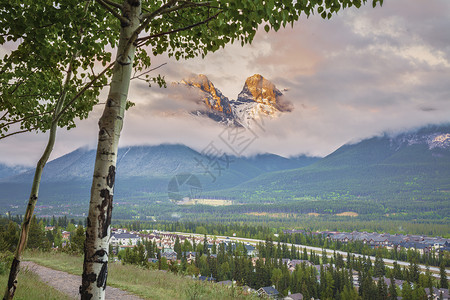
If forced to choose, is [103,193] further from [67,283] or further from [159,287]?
[67,283]

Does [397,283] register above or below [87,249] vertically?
below

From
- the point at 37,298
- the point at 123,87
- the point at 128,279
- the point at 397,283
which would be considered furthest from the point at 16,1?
the point at 397,283

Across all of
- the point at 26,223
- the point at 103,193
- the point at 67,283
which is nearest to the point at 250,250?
the point at 67,283

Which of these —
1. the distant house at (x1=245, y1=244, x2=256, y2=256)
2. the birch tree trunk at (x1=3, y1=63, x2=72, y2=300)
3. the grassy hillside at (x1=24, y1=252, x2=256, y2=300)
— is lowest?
the distant house at (x1=245, y1=244, x2=256, y2=256)

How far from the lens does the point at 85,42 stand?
6195mm

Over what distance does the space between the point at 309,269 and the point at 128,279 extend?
89.0 meters

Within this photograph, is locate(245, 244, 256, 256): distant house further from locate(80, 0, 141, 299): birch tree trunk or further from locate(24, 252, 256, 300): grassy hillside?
locate(80, 0, 141, 299): birch tree trunk

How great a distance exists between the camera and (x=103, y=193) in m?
4.13

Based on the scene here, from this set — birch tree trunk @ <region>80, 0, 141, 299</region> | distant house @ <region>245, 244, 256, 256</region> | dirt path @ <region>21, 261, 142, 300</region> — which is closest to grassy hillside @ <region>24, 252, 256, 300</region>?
dirt path @ <region>21, 261, 142, 300</region>

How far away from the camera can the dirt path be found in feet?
35.6

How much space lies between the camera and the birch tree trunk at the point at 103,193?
4.02 meters

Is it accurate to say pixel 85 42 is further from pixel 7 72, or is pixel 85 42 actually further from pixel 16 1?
pixel 7 72

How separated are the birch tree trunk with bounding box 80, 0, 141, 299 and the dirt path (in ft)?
21.8

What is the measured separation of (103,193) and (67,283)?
11.0 m
